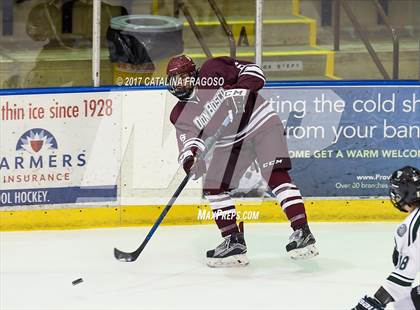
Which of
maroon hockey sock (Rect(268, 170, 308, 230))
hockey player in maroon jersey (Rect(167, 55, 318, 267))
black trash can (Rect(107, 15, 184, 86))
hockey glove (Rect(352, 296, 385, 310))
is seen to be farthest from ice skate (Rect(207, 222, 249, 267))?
hockey glove (Rect(352, 296, 385, 310))

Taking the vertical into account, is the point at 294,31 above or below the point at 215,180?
above

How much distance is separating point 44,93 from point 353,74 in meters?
1.76

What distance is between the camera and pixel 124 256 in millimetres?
6590

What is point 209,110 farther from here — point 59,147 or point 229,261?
point 59,147

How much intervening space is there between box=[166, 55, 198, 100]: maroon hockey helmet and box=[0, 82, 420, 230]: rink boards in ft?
2.43

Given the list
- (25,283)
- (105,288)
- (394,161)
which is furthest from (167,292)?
(394,161)

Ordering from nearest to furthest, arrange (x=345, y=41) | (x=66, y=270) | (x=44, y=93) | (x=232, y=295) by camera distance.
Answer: (x=232, y=295) → (x=66, y=270) → (x=44, y=93) → (x=345, y=41)

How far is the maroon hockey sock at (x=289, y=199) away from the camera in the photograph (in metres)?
6.46

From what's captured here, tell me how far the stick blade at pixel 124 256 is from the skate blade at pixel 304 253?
796 millimetres

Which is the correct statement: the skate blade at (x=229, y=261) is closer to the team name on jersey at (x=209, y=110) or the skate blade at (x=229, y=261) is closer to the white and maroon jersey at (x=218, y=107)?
the white and maroon jersey at (x=218, y=107)

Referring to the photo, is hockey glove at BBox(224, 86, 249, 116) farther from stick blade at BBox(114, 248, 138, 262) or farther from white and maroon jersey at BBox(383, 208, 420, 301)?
white and maroon jersey at BBox(383, 208, 420, 301)

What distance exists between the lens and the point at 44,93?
7.05 m

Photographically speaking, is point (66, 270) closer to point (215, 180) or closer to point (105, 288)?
point (105, 288)

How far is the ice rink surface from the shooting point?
601 centimetres
